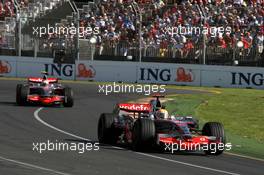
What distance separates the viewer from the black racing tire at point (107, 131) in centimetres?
1847

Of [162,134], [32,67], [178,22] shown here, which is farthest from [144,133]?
[32,67]

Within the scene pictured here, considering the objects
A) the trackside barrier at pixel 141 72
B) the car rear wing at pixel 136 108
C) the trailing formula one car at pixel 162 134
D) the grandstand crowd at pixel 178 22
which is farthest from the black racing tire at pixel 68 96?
the trackside barrier at pixel 141 72

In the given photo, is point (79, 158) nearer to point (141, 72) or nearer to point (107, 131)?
point (107, 131)

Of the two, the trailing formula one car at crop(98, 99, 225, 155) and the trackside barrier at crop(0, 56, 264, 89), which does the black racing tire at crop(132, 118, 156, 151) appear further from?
the trackside barrier at crop(0, 56, 264, 89)

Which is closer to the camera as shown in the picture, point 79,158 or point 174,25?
point 79,158

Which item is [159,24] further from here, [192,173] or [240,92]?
[192,173]

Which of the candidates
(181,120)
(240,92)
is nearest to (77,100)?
(240,92)

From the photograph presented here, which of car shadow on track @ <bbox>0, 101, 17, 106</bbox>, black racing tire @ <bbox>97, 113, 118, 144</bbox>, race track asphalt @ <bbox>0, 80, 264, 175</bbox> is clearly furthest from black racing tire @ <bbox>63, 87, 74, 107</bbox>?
black racing tire @ <bbox>97, 113, 118, 144</bbox>

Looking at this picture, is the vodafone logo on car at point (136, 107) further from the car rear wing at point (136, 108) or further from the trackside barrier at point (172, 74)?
the trackside barrier at point (172, 74)

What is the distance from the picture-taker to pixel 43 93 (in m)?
28.4

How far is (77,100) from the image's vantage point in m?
31.9

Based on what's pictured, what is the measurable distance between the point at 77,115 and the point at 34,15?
71.9ft

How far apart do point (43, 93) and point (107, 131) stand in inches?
405

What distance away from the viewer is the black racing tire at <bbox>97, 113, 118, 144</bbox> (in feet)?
60.6
